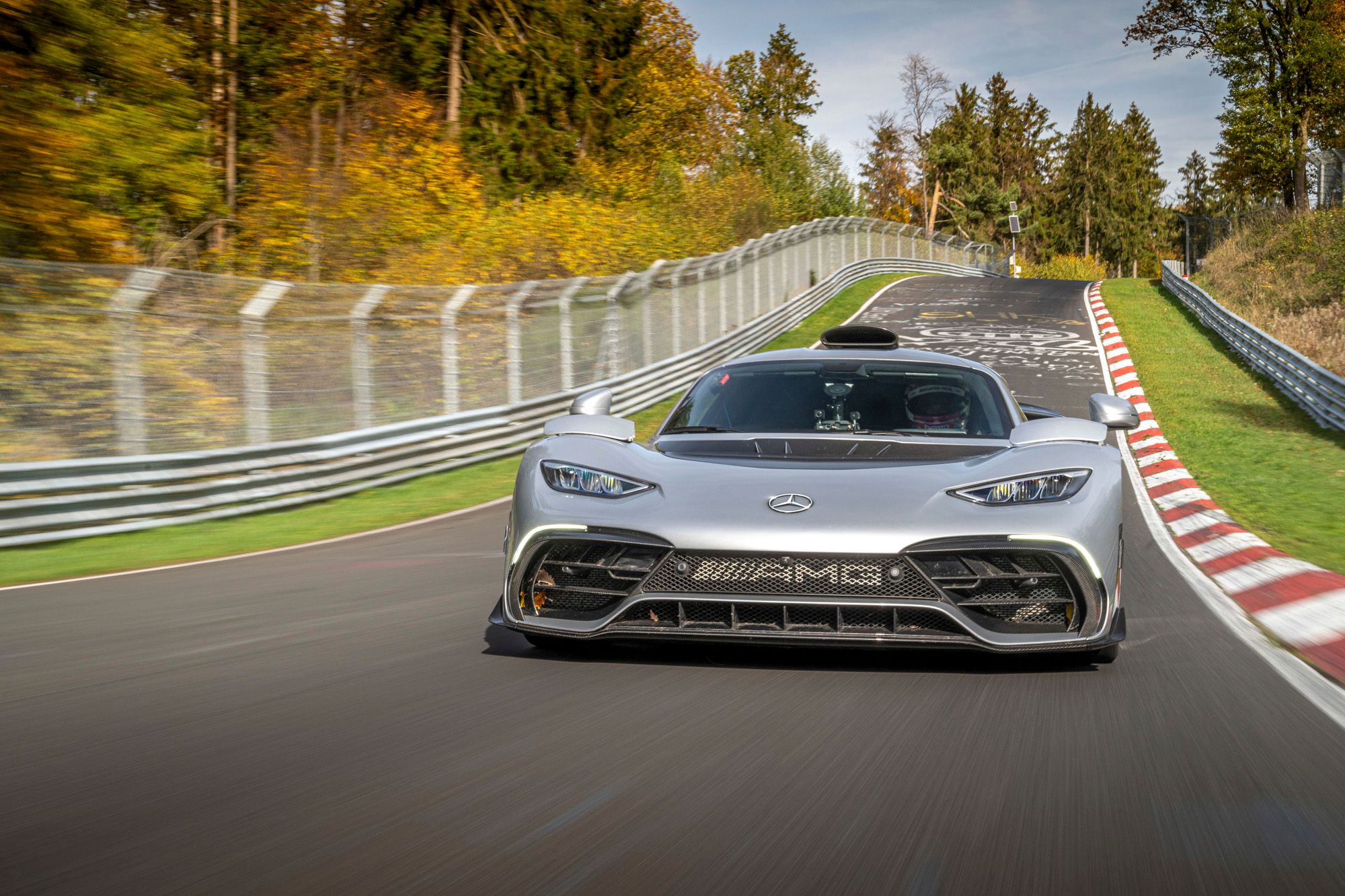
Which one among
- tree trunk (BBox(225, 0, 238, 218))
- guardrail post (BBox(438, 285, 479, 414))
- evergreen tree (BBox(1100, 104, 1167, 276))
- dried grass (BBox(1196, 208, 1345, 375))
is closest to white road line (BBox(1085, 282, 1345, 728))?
guardrail post (BBox(438, 285, 479, 414))

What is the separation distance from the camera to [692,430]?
5.93m

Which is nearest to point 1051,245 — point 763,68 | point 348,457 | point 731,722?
point 763,68

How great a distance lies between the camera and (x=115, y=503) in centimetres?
1078

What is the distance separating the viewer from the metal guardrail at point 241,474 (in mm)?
10203

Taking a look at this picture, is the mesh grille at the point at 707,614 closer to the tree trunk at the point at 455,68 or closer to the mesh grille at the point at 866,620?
the mesh grille at the point at 866,620

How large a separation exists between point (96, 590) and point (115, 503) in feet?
9.99

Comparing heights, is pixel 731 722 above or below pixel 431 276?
below

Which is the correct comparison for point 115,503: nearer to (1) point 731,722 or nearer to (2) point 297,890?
(1) point 731,722

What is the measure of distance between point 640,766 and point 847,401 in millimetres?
2612

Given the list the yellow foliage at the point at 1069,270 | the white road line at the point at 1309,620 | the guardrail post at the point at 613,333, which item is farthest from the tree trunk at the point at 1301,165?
the white road line at the point at 1309,620

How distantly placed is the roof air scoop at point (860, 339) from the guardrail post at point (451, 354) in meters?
9.25

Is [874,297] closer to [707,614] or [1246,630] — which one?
[1246,630]

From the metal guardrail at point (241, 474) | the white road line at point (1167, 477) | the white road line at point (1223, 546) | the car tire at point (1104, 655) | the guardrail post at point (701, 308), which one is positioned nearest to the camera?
the car tire at point (1104, 655)

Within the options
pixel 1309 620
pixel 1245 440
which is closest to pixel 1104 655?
pixel 1309 620
